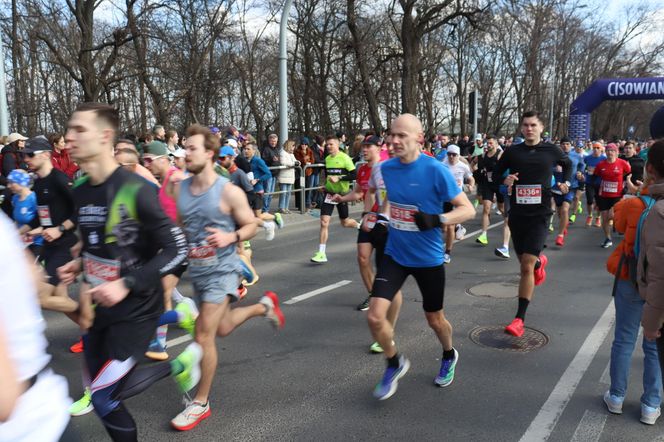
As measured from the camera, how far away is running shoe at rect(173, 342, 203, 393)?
325 centimetres

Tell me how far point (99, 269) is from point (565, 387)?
329cm

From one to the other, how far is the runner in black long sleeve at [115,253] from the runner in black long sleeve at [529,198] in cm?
359

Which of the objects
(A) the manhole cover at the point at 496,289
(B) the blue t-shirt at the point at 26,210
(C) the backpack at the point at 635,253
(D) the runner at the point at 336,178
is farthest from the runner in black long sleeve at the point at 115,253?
(D) the runner at the point at 336,178

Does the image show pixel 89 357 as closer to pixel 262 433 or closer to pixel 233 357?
pixel 262 433

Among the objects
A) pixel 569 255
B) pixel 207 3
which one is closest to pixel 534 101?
pixel 207 3

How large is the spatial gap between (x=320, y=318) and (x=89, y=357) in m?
3.19

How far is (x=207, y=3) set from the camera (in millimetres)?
23312

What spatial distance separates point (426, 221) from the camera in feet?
11.6

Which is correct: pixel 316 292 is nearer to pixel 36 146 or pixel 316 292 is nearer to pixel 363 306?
pixel 363 306

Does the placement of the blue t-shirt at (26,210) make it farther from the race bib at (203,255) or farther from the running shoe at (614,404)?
the running shoe at (614,404)

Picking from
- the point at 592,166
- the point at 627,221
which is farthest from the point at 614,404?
the point at 592,166

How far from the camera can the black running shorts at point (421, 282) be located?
3779 millimetres

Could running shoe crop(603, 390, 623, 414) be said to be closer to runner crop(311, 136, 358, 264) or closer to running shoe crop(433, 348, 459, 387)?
running shoe crop(433, 348, 459, 387)

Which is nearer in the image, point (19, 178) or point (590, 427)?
point (590, 427)
